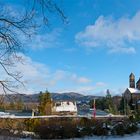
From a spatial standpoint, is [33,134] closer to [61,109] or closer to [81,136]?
[81,136]

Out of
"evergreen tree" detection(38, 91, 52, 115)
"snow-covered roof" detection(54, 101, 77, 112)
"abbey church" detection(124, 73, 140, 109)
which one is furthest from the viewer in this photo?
"abbey church" detection(124, 73, 140, 109)

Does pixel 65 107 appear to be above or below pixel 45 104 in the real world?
below

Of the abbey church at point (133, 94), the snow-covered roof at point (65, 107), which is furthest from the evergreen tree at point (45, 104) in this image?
the abbey church at point (133, 94)

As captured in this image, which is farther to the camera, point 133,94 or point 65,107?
point 133,94

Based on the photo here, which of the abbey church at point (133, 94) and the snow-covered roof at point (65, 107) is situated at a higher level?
the abbey church at point (133, 94)

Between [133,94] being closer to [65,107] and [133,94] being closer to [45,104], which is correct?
[65,107]

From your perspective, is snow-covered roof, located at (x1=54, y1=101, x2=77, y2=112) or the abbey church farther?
the abbey church

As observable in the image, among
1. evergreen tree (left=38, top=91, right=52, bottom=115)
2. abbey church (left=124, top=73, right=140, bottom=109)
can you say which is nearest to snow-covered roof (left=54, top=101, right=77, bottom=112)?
evergreen tree (left=38, top=91, right=52, bottom=115)

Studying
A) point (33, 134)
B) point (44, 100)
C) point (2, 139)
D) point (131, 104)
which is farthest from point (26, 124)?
point (131, 104)

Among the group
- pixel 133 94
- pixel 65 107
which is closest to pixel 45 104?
pixel 65 107

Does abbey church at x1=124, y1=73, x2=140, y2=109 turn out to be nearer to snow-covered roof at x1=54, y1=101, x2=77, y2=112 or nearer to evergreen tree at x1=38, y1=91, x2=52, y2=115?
snow-covered roof at x1=54, y1=101, x2=77, y2=112

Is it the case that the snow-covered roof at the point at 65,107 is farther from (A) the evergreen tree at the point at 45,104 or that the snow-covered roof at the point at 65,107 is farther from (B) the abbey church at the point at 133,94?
(B) the abbey church at the point at 133,94

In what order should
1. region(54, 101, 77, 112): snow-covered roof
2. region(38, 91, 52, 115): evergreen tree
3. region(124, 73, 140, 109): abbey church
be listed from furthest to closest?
region(124, 73, 140, 109): abbey church, region(54, 101, 77, 112): snow-covered roof, region(38, 91, 52, 115): evergreen tree

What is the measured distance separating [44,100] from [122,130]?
92.0ft
